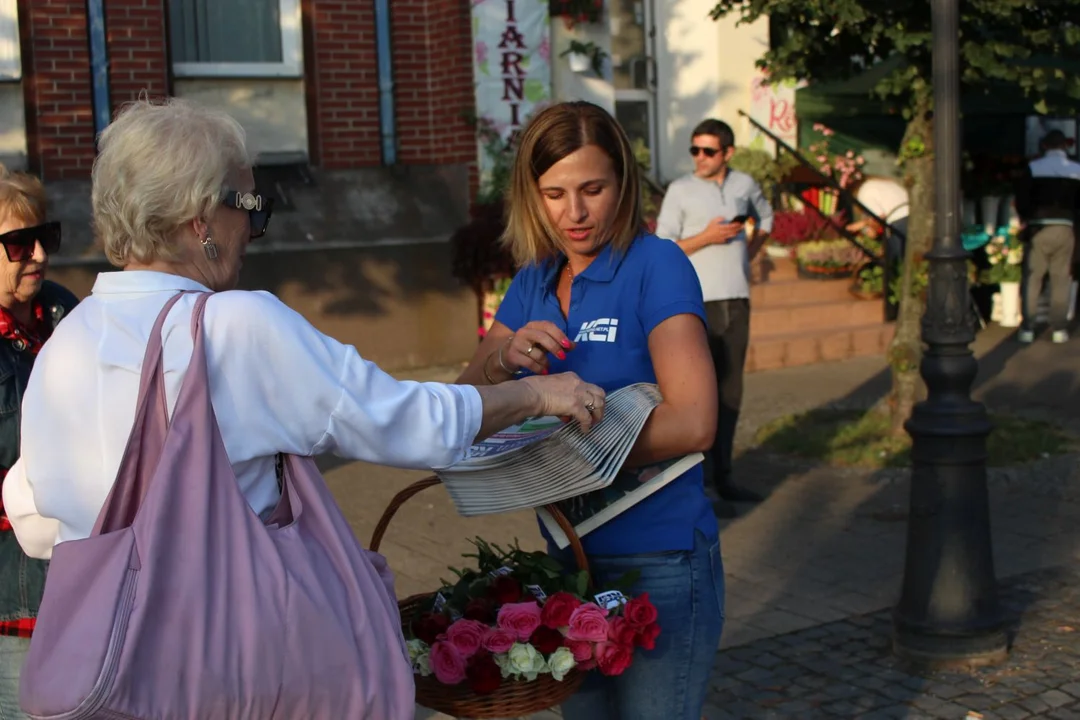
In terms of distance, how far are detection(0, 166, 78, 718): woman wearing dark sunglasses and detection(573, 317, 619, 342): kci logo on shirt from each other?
1283 millimetres

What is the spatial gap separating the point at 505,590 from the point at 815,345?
942 centimetres

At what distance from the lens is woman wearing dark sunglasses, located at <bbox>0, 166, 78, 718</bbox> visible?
2.82 meters

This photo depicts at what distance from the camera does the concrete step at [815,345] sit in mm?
11266

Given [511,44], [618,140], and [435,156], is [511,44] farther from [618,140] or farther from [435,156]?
[618,140]

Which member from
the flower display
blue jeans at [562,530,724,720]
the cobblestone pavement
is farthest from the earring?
the flower display

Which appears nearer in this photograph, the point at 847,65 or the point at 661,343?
the point at 661,343

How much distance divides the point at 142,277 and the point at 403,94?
31.2 ft

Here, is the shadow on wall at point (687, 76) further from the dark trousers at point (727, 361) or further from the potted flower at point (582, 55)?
the dark trousers at point (727, 361)

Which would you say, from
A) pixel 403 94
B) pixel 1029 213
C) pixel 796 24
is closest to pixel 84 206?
pixel 403 94

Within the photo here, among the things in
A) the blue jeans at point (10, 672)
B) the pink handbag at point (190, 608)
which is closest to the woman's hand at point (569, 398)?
the pink handbag at point (190, 608)

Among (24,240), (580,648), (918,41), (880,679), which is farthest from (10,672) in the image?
(918,41)

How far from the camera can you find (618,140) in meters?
2.72

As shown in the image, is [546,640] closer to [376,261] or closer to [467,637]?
[467,637]

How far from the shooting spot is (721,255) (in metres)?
7.02
